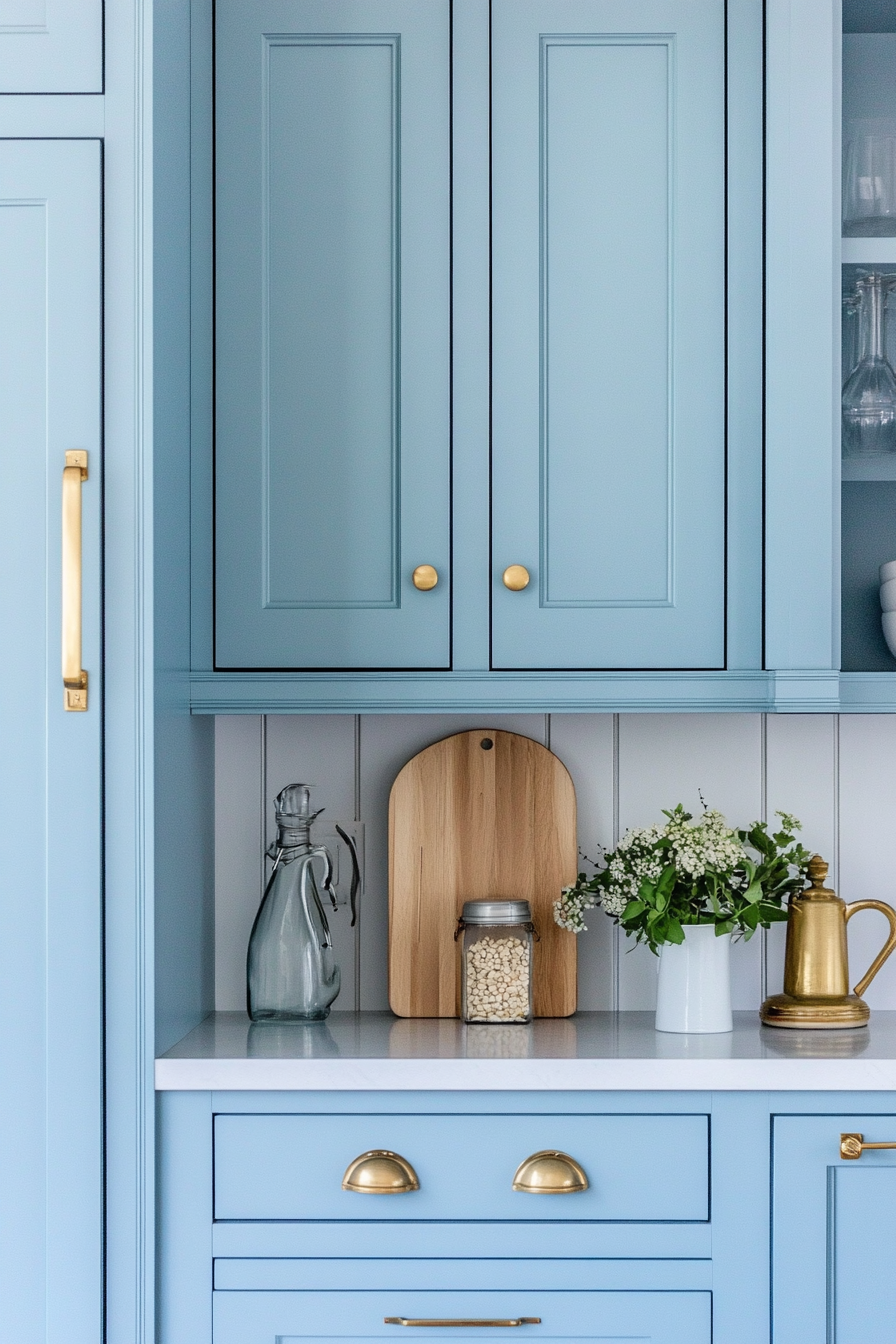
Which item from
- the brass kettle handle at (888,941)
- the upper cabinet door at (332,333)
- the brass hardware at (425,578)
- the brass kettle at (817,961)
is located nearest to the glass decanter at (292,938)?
the upper cabinet door at (332,333)

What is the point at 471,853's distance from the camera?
1.82 meters

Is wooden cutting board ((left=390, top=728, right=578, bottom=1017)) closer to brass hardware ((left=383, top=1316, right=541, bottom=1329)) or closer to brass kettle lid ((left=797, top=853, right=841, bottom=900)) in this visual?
brass kettle lid ((left=797, top=853, right=841, bottom=900))

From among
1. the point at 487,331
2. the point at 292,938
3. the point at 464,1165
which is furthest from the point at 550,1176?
the point at 487,331

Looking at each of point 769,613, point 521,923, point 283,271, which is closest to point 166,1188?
point 521,923

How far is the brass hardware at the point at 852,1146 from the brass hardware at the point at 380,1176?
1.60 ft

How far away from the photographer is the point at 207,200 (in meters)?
1.63

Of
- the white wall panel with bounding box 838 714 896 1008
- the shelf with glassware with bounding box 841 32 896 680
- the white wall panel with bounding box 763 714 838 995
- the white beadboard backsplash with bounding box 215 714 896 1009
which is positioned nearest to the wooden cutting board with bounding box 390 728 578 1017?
the white beadboard backsplash with bounding box 215 714 896 1009

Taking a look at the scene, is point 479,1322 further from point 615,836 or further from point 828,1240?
point 615,836

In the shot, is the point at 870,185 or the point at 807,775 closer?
the point at 870,185

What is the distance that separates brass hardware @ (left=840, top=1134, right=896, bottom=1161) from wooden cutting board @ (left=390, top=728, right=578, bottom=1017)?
0.46 meters

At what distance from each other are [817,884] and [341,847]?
0.69 meters
